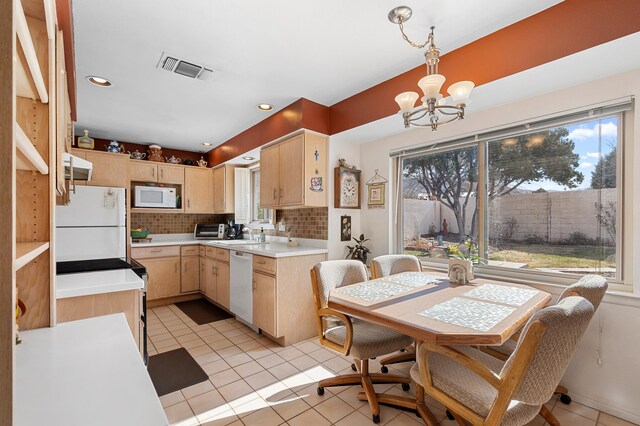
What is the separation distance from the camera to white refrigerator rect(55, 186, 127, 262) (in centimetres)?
318

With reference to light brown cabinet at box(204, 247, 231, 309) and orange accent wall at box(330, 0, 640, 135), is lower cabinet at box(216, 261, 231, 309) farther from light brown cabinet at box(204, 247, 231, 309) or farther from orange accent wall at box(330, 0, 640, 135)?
orange accent wall at box(330, 0, 640, 135)

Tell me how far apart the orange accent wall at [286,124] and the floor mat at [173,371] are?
2.37 meters

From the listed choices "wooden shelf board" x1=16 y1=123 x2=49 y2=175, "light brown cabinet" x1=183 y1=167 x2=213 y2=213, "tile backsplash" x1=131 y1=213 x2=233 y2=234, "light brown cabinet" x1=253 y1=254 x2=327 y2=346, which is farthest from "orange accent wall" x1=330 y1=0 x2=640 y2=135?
"tile backsplash" x1=131 y1=213 x2=233 y2=234

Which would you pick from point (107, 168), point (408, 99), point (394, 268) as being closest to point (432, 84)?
point (408, 99)

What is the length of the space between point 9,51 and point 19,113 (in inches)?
→ 33.3

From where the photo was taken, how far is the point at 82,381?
787mm

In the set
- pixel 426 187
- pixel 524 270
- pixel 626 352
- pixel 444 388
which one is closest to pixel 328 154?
pixel 426 187

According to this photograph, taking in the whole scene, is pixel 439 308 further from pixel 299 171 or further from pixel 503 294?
pixel 299 171

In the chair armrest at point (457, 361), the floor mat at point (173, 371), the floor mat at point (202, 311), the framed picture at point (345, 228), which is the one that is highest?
the framed picture at point (345, 228)

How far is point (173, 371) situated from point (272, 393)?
0.90 metres

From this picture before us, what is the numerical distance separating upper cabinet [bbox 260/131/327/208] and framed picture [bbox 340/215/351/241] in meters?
0.30

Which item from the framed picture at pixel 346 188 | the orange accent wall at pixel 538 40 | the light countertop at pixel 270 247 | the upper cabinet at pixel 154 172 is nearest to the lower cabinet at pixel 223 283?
the light countertop at pixel 270 247

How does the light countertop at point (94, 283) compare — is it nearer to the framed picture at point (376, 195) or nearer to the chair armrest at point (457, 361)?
the chair armrest at point (457, 361)

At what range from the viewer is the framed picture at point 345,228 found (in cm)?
333
